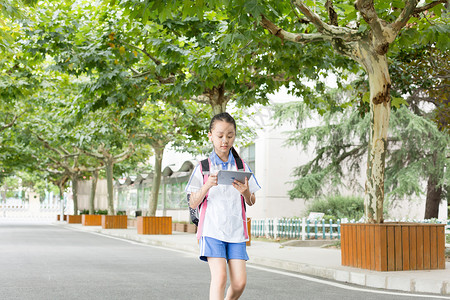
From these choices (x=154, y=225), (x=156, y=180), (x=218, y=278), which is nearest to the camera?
(x=218, y=278)

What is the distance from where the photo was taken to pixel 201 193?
4.38m

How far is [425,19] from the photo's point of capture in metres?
10.9

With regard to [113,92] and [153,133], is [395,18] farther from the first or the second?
[153,133]

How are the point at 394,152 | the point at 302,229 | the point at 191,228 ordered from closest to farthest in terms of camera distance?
1. the point at 302,229
2. the point at 394,152
3. the point at 191,228

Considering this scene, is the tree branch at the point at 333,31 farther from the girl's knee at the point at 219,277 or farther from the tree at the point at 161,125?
the tree at the point at 161,125

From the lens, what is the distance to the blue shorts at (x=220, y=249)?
446 centimetres

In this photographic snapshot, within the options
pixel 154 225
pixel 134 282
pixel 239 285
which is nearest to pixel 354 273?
pixel 134 282

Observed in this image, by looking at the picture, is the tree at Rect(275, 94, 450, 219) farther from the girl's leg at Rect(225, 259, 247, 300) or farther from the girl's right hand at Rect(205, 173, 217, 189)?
the girl's right hand at Rect(205, 173, 217, 189)

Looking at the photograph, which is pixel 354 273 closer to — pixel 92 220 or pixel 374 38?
pixel 374 38

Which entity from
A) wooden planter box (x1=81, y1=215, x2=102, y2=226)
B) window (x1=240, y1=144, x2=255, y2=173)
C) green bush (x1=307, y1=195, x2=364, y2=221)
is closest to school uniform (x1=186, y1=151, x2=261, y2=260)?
green bush (x1=307, y1=195, x2=364, y2=221)

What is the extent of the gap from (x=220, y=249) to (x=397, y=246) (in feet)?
19.5

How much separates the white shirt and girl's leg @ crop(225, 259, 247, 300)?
166 mm

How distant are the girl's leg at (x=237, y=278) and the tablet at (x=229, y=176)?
0.62m

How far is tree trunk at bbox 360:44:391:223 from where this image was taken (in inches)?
397
